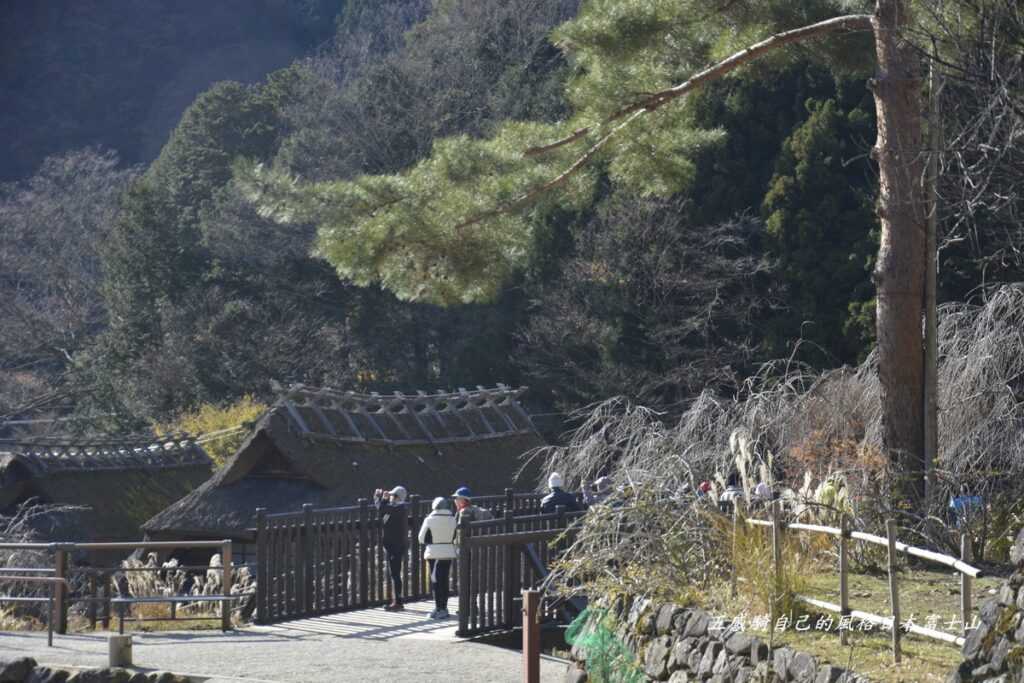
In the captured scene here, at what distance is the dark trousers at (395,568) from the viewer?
14523 millimetres

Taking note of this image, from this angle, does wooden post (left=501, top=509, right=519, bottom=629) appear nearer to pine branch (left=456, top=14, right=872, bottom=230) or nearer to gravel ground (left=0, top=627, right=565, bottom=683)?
gravel ground (left=0, top=627, right=565, bottom=683)

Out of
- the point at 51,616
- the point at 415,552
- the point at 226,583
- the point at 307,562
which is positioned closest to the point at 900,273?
the point at 415,552

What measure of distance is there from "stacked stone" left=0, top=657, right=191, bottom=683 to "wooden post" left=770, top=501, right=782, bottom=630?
4.78m

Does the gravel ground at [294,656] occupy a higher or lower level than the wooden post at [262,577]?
lower

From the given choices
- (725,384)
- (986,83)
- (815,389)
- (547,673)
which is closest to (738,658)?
(547,673)

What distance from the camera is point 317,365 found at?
42094 mm

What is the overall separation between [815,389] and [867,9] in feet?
17.2

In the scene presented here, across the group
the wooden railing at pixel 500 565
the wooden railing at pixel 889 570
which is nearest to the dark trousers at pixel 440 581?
the wooden railing at pixel 500 565

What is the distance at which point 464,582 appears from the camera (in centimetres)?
1271

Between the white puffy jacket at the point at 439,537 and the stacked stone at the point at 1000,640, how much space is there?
762 cm

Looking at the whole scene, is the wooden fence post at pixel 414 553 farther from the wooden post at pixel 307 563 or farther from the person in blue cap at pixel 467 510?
the wooden post at pixel 307 563

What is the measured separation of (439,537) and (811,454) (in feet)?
13.1

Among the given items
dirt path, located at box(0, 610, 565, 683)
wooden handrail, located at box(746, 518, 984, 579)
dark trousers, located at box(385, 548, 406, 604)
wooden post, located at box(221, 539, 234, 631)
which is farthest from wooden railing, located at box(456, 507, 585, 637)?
wooden handrail, located at box(746, 518, 984, 579)

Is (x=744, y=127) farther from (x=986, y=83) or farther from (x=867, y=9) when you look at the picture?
(x=986, y=83)
